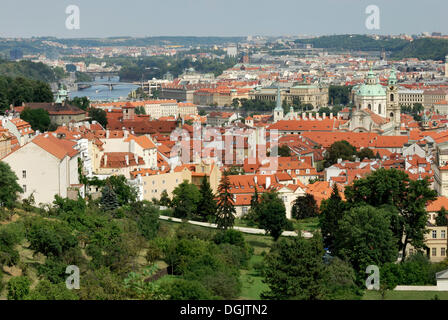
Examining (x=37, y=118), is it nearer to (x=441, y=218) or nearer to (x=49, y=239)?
(x=441, y=218)

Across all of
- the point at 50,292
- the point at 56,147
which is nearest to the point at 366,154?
the point at 56,147

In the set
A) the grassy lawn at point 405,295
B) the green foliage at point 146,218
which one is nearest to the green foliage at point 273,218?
the green foliage at point 146,218

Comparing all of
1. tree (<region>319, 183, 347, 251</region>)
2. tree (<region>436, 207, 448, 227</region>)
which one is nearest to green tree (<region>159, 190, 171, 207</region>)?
tree (<region>319, 183, 347, 251</region>)

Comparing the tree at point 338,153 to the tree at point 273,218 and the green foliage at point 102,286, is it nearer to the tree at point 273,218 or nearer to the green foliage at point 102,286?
the tree at point 273,218

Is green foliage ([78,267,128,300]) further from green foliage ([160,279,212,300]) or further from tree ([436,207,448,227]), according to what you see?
tree ([436,207,448,227])

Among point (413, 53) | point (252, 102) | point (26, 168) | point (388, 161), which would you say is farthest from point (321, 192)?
point (413, 53)

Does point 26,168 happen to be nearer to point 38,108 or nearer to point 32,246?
point 32,246
